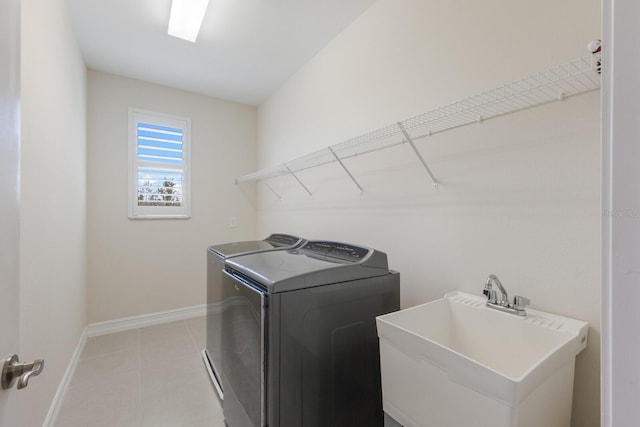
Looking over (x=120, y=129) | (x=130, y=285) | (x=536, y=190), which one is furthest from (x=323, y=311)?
(x=120, y=129)

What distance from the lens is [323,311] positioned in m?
1.26

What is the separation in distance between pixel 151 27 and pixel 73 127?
3.32 feet

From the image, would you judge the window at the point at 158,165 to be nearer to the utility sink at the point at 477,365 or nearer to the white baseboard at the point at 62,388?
the white baseboard at the point at 62,388

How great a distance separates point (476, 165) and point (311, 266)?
91cm

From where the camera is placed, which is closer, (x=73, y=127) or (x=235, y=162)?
(x=73, y=127)

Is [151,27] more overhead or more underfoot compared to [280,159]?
more overhead

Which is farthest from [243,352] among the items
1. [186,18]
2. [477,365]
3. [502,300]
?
[186,18]

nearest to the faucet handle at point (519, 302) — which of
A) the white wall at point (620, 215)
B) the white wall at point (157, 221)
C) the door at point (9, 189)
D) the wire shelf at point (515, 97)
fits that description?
the wire shelf at point (515, 97)

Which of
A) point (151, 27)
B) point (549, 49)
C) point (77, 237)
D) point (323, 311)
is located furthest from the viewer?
point (77, 237)

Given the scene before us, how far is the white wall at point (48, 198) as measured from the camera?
1.32 m

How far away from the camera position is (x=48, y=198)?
5.37 feet

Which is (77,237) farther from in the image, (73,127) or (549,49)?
(549,49)

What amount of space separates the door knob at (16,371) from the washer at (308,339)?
0.68 metres

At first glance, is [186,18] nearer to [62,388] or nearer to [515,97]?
[515,97]
